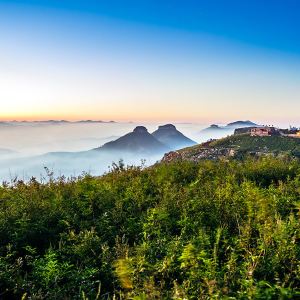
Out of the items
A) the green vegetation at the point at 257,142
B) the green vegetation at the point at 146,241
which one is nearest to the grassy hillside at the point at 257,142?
the green vegetation at the point at 257,142

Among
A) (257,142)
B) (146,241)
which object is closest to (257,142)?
(257,142)

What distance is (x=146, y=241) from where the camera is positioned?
6.86 m

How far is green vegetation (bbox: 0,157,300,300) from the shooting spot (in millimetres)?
4945

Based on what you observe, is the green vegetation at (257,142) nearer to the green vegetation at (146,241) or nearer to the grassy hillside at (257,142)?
the grassy hillside at (257,142)

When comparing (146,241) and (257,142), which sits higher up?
(146,241)

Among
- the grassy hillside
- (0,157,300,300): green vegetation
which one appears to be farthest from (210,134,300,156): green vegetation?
(0,157,300,300): green vegetation

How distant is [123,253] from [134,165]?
900 centimetres

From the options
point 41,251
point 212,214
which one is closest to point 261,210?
point 212,214

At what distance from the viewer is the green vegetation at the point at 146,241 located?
4945 millimetres

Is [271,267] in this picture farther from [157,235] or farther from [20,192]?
[20,192]

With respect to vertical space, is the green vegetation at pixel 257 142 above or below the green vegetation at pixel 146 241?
below

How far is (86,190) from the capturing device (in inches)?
430

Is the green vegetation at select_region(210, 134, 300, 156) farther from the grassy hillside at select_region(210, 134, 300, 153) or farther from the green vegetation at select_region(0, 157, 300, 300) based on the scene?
the green vegetation at select_region(0, 157, 300, 300)

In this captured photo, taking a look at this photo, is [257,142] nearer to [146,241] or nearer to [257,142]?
[257,142]
